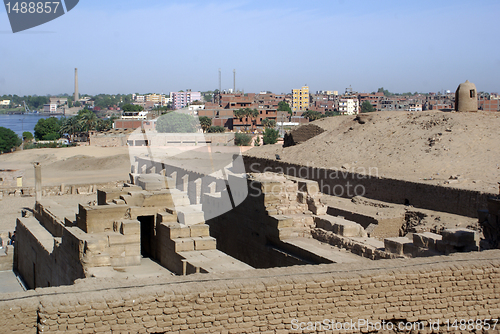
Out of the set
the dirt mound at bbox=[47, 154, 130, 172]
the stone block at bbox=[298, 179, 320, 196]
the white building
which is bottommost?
the dirt mound at bbox=[47, 154, 130, 172]

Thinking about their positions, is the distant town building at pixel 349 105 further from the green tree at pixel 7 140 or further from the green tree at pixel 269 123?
the green tree at pixel 7 140

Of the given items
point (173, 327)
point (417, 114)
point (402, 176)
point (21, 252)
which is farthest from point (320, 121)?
point (173, 327)

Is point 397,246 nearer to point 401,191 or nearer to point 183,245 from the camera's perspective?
point 183,245

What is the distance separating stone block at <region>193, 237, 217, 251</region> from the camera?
930cm

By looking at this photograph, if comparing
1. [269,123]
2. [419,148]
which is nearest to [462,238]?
[419,148]

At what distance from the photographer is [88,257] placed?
334 inches

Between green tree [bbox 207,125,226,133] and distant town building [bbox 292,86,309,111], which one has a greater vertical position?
distant town building [bbox 292,86,309,111]

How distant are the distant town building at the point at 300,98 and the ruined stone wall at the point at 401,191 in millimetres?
84238

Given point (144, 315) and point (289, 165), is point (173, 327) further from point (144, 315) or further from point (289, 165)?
point (289, 165)

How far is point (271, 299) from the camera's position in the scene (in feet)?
18.6

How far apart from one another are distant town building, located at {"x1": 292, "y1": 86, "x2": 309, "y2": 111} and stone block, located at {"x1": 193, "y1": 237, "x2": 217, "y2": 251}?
98.2 metres

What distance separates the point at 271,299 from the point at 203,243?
3.85 meters

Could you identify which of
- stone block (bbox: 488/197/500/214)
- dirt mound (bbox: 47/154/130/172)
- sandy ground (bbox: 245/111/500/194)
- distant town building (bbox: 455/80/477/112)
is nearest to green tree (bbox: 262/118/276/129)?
dirt mound (bbox: 47/154/130/172)

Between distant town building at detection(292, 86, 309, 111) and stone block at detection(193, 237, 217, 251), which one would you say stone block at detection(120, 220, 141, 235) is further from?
distant town building at detection(292, 86, 309, 111)
